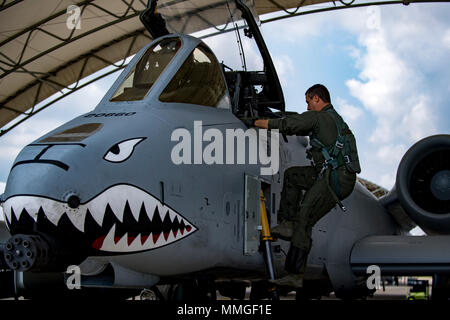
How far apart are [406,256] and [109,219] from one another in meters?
4.34

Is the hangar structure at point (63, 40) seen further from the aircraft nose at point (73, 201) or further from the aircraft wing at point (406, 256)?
the aircraft nose at point (73, 201)

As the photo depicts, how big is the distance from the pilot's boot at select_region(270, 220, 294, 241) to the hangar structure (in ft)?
42.0

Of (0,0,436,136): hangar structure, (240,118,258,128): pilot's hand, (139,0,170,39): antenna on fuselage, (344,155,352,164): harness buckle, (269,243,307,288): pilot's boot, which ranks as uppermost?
(0,0,436,136): hangar structure

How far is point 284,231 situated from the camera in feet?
15.5

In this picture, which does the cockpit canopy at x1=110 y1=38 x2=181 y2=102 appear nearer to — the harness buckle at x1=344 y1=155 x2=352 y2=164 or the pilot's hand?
the pilot's hand

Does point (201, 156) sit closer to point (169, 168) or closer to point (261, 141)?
point (169, 168)

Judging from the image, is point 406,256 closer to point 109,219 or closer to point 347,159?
point 347,159

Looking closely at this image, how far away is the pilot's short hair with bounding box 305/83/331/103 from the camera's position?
16.3ft

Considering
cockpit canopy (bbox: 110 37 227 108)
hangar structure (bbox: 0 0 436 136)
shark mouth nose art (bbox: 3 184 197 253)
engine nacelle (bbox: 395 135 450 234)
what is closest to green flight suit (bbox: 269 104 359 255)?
cockpit canopy (bbox: 110 37 227 108)

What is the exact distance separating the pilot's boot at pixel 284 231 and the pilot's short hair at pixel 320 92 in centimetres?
121
